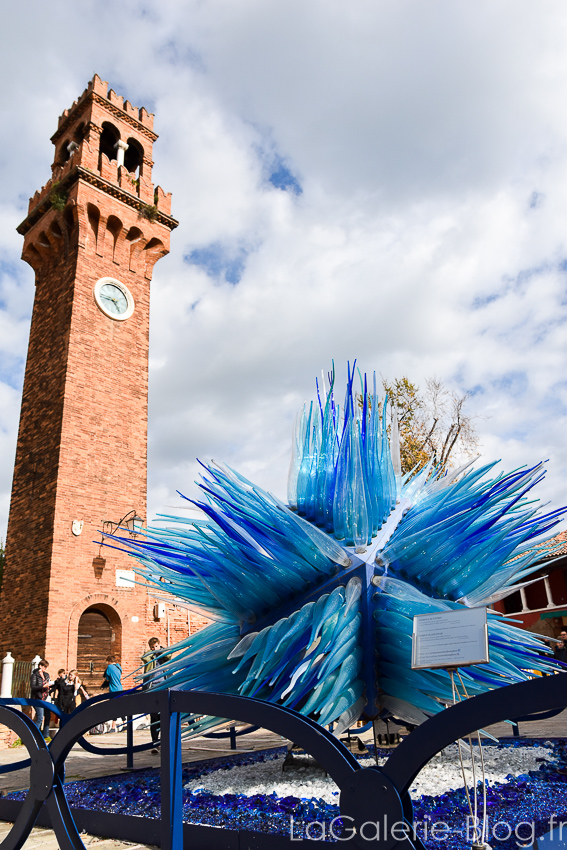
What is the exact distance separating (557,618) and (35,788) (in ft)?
61.5

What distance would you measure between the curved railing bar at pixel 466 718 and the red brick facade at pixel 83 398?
11.3m

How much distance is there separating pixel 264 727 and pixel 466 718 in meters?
0.55

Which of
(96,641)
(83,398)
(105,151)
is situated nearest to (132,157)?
(105,151)

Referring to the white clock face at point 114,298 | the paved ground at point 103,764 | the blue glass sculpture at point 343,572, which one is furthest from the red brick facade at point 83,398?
the blue glass sculpture at point 343,572

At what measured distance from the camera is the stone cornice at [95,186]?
1458 centimetres

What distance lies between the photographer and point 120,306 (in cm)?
1485

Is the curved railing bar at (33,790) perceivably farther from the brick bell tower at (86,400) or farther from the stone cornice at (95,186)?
Result: the stone cornice at (95,186)

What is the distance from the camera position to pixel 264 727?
1562 mm

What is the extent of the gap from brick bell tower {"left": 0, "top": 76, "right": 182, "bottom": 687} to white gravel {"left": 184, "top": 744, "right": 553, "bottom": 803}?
7153 mm

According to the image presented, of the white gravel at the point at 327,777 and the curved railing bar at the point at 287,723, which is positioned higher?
the curved railing bar at the point at 287,723

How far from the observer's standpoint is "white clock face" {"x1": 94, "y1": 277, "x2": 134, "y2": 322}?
14398 mm

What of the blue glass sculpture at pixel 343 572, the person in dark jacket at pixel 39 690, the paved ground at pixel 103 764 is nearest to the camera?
the blue glass sculpture at pixel 343 572

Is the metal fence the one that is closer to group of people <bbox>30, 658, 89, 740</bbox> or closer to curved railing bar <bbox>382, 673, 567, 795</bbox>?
curved railing bar <bbox>382, 673, 567, 795</bbox>

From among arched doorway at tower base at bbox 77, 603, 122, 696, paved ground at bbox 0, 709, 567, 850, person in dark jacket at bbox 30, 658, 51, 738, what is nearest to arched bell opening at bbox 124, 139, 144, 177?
arched doorway at tower base at bbox 77, 603, 122, 696
